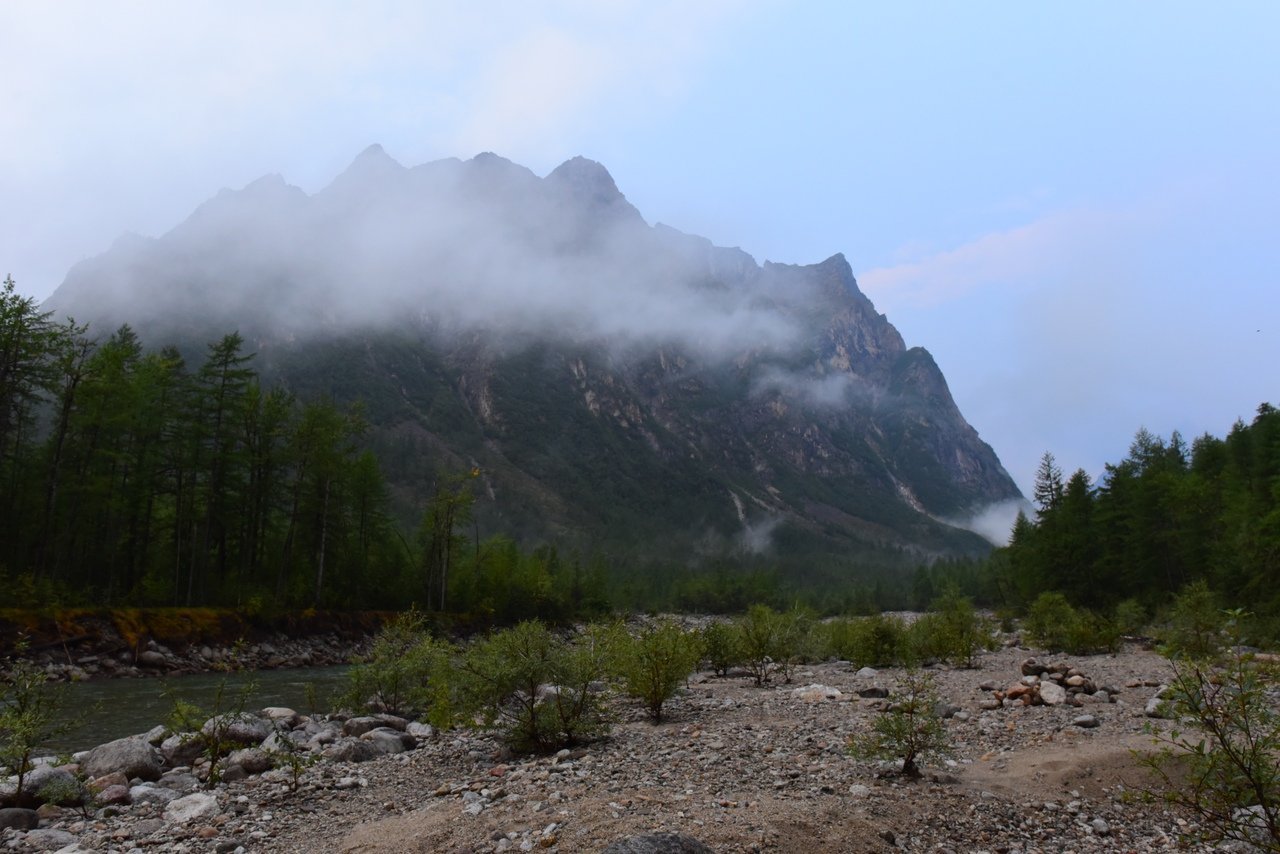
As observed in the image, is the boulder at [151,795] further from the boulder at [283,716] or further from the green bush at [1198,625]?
the green bush at [1198,625]

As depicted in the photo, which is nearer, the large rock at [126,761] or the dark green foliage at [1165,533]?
the large rock at [126,761]

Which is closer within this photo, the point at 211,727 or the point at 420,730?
the point at 211,727

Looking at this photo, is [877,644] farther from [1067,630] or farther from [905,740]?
[905,740]

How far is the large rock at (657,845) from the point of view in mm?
6488

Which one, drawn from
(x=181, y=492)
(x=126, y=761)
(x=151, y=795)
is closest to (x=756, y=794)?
(x=151, y=795)

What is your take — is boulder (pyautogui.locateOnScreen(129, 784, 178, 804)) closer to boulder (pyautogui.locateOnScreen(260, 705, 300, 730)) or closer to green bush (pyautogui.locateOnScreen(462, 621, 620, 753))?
green bush (pyautogui.locateOnScreen(462, 621, 620, 753))

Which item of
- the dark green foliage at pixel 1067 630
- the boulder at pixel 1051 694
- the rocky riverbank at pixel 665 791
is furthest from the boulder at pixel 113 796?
the dark green foliage at pixel 1067 630

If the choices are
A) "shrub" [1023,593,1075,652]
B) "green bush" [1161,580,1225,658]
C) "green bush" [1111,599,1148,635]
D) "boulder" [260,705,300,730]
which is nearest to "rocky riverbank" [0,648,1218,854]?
"boulder" [260,705,300,730]

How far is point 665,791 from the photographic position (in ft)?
29.9

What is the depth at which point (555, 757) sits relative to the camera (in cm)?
1180

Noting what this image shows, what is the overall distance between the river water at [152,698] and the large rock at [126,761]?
112 centimetres

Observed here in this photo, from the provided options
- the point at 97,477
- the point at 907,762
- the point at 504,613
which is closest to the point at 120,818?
the point at 907,762

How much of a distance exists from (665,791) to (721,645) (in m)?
17.4

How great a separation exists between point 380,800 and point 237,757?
14.8 feet
